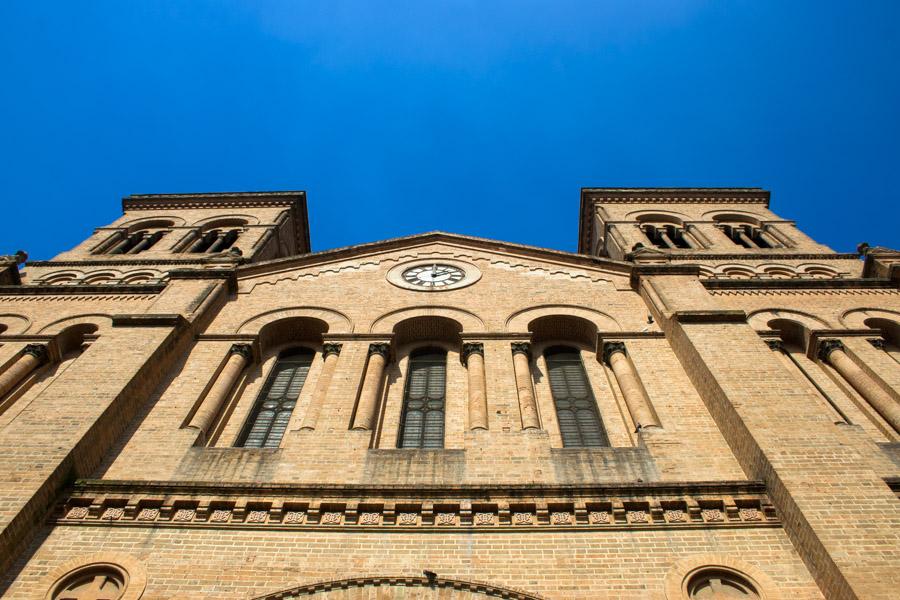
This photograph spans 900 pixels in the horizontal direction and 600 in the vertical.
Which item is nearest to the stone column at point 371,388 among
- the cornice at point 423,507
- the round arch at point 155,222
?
the cornice at point 423,507

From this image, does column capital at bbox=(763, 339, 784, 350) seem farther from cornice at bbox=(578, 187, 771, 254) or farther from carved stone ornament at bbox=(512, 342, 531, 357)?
cornice at bbox=(578, 187, 771, 254)

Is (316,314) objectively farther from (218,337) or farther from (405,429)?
(405,429)

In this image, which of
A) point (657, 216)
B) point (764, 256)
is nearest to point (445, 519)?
point (764, 256)

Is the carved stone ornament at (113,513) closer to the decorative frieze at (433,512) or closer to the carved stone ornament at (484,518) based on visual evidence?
the decorative frieze at (433,512)

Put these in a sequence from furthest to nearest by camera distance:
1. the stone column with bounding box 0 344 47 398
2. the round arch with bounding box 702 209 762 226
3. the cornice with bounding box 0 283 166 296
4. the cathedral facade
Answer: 1. the round arch with bounding box 702 209 762 226
2. the cornice with bounding box 0 283 166 296
3. the stone column with bounding box 0 344 47 398
4. the cathedral facade

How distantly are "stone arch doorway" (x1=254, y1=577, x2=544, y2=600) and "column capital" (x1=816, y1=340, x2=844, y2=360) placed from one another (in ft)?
29.8

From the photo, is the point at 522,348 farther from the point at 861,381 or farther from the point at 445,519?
the point at 861,381

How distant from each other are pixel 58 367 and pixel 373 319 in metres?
6.53

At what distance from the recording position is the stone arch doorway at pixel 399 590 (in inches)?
298

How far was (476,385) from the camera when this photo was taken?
12.0 metres

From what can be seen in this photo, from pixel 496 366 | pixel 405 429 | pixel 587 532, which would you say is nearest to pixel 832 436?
pixel 587 532

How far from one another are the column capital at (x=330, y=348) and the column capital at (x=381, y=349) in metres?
0.62

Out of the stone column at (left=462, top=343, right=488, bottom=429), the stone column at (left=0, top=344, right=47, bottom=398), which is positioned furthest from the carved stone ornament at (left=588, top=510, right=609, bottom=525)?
the stone column at (left=0, top=344, right=47, bottom=398)

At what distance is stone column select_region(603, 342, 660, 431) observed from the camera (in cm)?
1076
